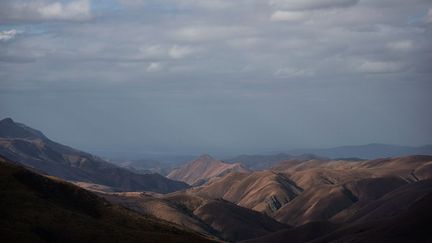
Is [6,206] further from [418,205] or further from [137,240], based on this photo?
[418,205]

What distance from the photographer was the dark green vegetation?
377ft

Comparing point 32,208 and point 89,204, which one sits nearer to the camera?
point 32,208

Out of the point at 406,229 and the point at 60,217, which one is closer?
the point at 60,217

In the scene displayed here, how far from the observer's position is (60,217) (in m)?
124

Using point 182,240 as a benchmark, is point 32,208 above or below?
above

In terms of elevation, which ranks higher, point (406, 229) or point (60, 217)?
point (60, 217)

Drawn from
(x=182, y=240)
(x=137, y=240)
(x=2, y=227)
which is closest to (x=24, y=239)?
(x=2, y=227)

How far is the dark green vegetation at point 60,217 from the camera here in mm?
114812

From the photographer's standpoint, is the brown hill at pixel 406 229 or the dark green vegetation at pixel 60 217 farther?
the brown hill at pixel 406 229

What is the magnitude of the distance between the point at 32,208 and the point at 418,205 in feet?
418

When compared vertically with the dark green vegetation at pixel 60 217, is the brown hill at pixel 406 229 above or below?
below

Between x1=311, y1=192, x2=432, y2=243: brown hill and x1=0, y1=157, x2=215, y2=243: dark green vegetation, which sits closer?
x1=0, y1=157, x2=215, y2=243: dark green vegetation

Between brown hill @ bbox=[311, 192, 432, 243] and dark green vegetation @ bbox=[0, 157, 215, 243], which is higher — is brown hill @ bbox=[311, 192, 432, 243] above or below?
below

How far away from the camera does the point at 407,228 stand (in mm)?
186500
